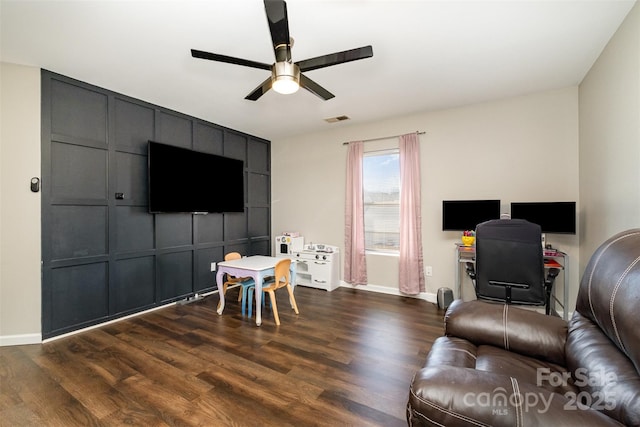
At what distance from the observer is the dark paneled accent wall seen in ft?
8.93

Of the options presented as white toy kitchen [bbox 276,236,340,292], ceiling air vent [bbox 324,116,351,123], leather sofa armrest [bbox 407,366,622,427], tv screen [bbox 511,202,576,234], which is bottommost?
white toy kitchen [bbox 276,236,340,292]

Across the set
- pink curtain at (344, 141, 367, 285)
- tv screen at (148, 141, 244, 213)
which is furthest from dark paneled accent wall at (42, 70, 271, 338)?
pink curtain at (344, 141, 367, 285)

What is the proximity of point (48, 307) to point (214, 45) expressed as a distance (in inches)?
116

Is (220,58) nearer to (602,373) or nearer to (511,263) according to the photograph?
(602,373)

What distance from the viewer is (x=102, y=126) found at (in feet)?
10.0

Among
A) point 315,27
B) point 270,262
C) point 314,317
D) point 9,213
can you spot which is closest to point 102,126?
point 9,213

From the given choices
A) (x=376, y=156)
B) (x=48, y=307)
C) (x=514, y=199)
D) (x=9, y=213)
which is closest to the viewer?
(x=9, y=213)

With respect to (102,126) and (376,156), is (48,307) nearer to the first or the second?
(102,126)

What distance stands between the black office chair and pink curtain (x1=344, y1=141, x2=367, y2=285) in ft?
6.64

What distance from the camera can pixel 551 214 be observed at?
297 centimetres

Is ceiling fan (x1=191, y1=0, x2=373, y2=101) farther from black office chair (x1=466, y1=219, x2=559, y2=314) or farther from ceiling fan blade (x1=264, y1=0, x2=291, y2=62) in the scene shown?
black office chair (x1=466, y1=219, x2=559, y2=314)

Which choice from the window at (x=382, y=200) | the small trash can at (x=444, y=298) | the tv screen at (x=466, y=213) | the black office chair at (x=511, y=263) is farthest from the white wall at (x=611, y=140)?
the window at (x=382, y=200)

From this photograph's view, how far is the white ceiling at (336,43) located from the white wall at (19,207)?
0.28 metres

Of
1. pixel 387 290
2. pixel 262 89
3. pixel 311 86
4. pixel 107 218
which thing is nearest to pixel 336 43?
pixel 311 86
